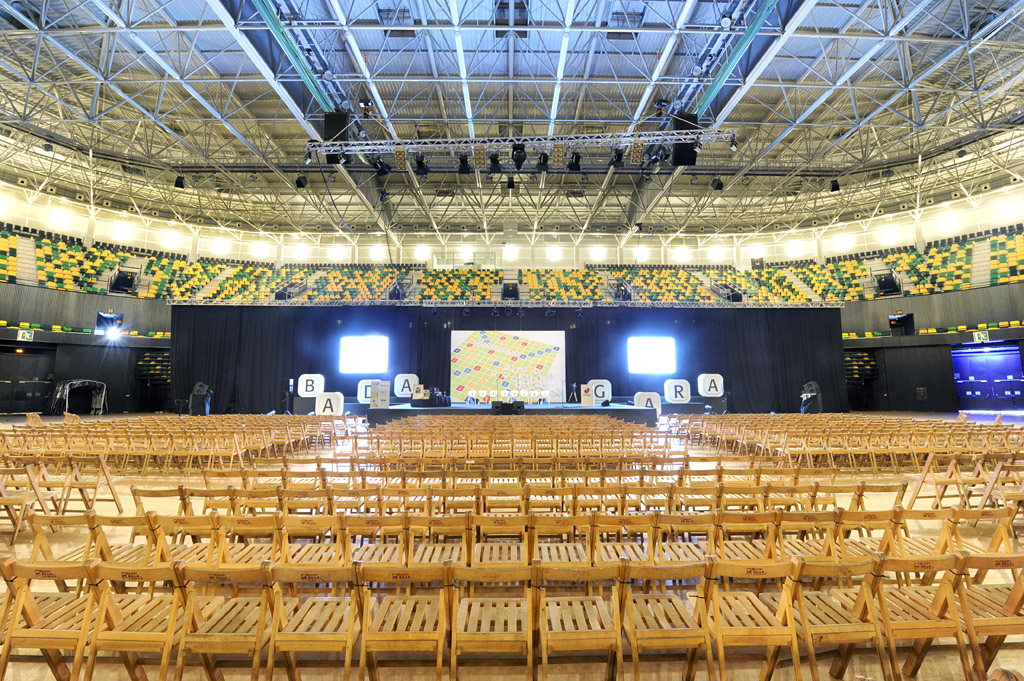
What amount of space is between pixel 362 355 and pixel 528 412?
762 centimetres

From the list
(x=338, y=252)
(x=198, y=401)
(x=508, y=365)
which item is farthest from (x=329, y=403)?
(x=338, y=252)

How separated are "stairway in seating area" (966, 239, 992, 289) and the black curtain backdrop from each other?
5910 mm

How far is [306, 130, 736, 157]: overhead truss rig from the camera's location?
12.0m

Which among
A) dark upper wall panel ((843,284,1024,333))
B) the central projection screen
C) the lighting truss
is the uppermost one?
the lighting truss

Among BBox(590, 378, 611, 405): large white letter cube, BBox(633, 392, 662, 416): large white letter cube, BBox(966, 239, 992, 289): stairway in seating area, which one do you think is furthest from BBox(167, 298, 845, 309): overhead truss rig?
BBox(966, 239, 992, 289): stairway in seating area

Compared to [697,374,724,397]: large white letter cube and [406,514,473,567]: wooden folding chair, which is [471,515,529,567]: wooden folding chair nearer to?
[406,514,473,567]: wooden folding chair

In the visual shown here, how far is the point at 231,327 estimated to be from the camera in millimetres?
17641

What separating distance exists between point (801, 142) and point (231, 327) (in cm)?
2244

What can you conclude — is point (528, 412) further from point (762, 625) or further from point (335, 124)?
point (762, 625)

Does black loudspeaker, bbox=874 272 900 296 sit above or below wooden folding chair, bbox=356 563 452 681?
above

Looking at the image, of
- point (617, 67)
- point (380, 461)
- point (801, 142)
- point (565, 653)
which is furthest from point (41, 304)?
point (801, 142)

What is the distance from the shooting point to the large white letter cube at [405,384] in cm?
1716

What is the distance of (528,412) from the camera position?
1416 cm

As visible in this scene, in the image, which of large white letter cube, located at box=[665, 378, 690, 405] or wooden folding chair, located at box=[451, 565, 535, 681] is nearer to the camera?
wooden folding chair, located at box=[451, 565, 535, 681]
